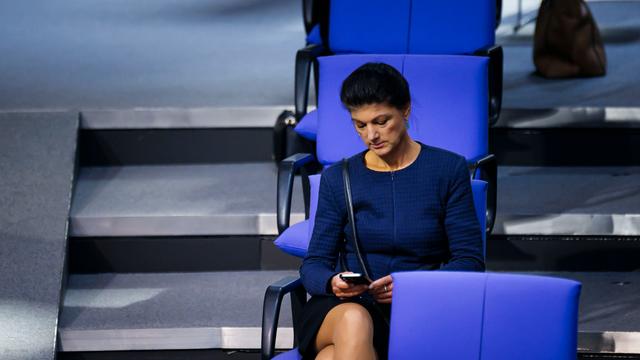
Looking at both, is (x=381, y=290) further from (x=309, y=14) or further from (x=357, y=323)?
(x=309, y=14)

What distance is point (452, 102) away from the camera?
3.55 meters

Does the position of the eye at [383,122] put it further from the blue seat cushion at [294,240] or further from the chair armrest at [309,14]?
the chair armrest at [309,14]

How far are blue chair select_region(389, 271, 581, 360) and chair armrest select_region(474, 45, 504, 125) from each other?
1.96 m

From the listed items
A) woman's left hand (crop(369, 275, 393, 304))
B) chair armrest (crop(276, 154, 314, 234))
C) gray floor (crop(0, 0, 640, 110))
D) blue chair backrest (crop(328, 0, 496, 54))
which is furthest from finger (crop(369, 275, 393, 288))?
gray floor (crop(0, 0, 640, 110))

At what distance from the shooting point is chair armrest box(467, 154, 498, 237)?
3.41 metres

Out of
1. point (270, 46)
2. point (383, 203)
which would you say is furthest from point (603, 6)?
point (383, 203)

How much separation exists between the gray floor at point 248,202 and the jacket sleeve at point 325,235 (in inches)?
49.7

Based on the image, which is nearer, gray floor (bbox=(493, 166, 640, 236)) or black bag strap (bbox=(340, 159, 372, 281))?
black bag strap (bbox=(340, 159, 372, 281))

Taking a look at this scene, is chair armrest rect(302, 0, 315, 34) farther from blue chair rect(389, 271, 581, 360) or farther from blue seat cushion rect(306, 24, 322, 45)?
blue chair rect(389, 271, 581, 360)

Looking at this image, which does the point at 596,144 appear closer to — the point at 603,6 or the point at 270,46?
the point at 270,46

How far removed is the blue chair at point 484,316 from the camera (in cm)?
219

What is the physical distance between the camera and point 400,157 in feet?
9.09

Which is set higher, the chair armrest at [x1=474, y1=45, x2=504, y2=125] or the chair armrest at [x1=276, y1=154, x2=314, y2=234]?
the chair armrest at [x1=474, y1=45, x2=504, y2=125]

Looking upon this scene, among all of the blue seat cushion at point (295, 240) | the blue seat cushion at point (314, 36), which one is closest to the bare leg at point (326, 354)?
the blue seat cushion at point (295, 240)
